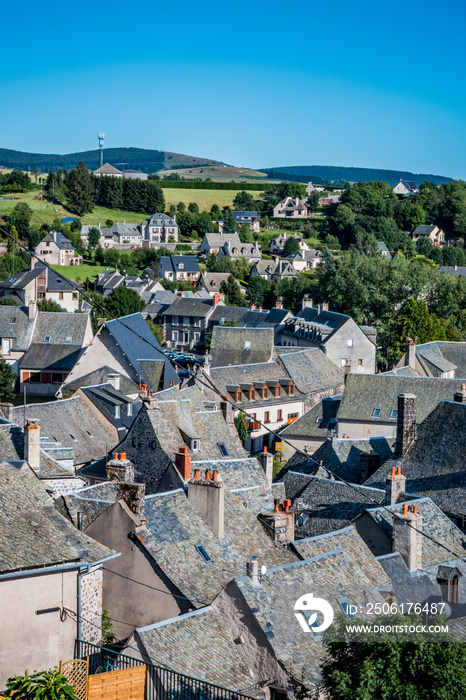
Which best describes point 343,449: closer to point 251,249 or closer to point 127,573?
point 127,573

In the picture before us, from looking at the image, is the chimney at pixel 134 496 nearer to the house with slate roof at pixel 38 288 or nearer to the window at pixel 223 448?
the window at pixel 223 448

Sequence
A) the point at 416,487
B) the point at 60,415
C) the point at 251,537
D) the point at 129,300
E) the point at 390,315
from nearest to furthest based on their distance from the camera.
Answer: the point at 251,537
the point at 416,487
the point at 60,415
the point at 390,315
the point at 129,300

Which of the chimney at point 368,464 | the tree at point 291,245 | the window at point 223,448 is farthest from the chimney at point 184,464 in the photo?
the tree at point 291,245

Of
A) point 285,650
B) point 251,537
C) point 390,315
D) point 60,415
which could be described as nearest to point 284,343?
point 390,315

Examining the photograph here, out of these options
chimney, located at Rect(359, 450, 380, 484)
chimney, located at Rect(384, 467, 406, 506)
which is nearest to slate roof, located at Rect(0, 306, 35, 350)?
chimney, located at Rect(359, 450, 380, 484)

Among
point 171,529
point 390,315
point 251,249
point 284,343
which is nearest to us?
point 171,529

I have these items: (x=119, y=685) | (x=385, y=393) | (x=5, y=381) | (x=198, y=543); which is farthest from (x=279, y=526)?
(x=5, y=381)

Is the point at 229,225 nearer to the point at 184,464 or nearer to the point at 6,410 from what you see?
the point at 6,410
